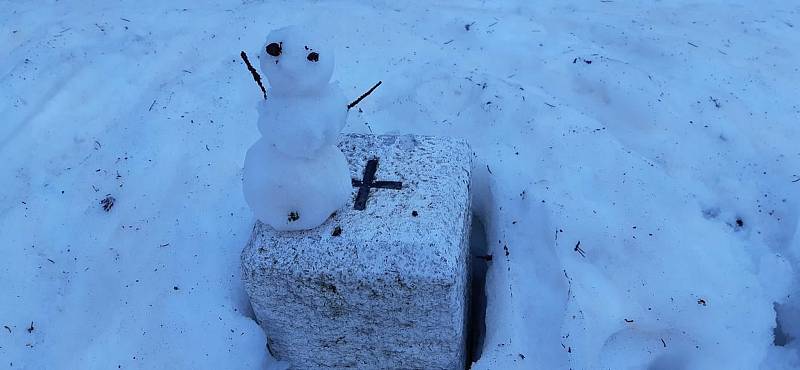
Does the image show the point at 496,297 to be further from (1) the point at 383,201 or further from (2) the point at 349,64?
(2) the point at 349,64

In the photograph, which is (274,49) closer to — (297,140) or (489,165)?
(297,140)

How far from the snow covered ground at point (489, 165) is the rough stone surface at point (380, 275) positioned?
20 centimetres

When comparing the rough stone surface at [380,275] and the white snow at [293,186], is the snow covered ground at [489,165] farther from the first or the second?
the white snow at [293,186]

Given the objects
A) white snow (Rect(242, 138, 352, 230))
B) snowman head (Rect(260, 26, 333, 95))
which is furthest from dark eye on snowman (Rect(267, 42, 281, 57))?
white snow (Rect(242, 138, 352, 230))

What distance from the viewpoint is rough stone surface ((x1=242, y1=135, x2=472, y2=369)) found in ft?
5.90

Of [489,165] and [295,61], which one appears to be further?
[489,165]

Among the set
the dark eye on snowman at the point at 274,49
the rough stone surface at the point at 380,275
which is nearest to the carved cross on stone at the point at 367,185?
the rough stone surface at the point at 380,275

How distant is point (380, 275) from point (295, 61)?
64 centimetres

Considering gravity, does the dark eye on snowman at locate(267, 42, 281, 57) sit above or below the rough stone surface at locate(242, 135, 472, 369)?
above

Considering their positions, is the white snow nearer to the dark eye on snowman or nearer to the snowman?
the snowman

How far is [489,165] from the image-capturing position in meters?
2.59

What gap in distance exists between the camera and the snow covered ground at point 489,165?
6.98ft

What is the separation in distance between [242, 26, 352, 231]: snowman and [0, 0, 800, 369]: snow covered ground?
53cm

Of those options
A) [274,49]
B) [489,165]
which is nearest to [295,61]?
[274,49]
